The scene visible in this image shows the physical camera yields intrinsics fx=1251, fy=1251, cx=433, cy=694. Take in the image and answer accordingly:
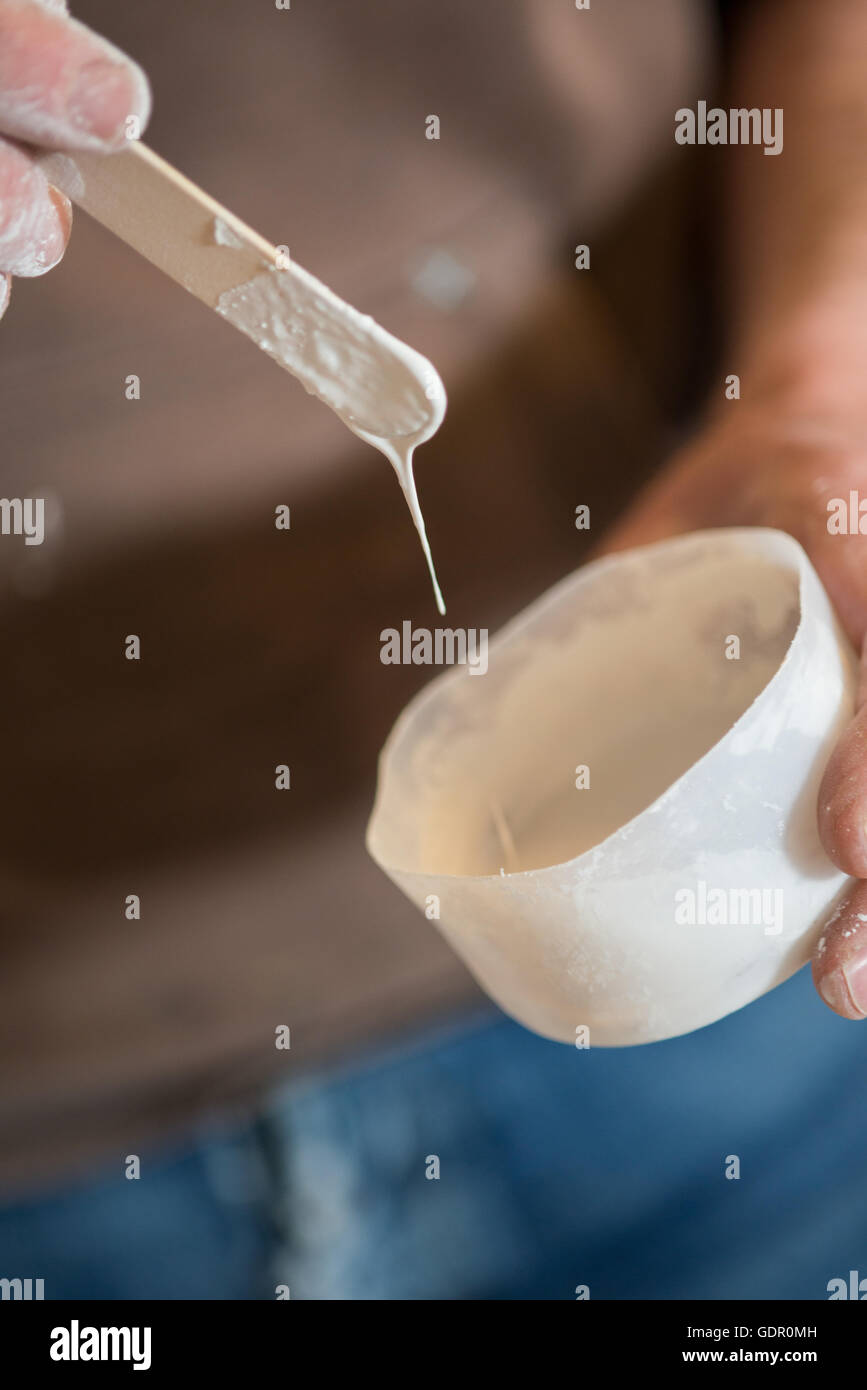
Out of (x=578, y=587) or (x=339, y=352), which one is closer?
(x=339, y=352)

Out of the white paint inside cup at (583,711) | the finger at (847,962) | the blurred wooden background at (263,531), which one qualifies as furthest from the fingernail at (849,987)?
the blurred wooden background at (263,531)

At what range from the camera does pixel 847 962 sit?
1.44ft

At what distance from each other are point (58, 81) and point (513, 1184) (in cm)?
71

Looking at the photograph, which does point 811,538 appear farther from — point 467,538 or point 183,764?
point 183,764

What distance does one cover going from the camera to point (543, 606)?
57 cm

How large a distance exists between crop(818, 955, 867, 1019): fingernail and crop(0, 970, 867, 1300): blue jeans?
367 millimetres

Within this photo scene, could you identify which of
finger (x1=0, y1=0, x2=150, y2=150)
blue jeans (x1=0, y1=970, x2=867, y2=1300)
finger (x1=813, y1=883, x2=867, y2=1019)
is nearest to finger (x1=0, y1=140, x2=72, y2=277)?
finger (x1=0, y1=0, x2=150, y2=150)

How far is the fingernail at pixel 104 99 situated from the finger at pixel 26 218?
3cm

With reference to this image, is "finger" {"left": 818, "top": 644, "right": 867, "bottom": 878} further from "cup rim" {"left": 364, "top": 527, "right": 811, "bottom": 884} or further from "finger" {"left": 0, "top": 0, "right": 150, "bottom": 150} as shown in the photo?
"finger" {"left": 0, "top": 0, "right": 150, "bottom": 150}

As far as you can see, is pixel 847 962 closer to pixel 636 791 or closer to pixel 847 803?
pixel 847 803

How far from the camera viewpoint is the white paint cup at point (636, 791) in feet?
1.42

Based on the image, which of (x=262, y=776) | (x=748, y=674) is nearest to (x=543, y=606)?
(x=748, y=674)
